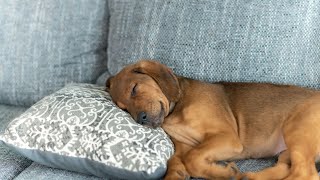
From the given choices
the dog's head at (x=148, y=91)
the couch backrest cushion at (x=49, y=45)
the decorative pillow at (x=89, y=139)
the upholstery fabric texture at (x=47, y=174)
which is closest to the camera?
the decorative pillow at (x=89, y=139)

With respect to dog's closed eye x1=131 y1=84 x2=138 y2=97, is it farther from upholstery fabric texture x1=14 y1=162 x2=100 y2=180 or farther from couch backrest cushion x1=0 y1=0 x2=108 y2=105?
couch backrest cushion x1=0 y1=0 x2=108 y2=105

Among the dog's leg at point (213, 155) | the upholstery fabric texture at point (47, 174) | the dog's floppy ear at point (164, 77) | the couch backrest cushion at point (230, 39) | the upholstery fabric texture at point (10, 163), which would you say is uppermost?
the couch backrest cushion at point (230, 39)

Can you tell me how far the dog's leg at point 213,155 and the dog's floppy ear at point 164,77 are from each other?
0.25 m

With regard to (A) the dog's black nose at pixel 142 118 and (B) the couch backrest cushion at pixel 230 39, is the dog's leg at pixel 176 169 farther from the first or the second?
(B) the couch backrest cushion at pixel 230 39

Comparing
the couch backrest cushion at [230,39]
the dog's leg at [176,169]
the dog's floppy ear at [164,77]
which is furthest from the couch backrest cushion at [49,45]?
the dog's leg at [176,169]

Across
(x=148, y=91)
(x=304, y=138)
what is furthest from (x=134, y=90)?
(x=304, y=138)

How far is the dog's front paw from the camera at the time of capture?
209 cm

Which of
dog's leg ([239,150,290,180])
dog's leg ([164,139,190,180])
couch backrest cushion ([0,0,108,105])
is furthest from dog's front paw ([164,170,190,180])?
couch backrest cushion ([0,0,108,105])

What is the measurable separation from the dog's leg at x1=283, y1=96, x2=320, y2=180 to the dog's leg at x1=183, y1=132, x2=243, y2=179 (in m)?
0.23

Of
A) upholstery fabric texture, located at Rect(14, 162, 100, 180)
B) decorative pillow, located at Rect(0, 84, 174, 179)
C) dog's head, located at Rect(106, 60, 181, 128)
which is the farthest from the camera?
dog's head, located at Rect(106, 60, 181, 128)

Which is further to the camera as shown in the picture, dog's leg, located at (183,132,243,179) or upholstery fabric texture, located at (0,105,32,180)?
upholstery fabric texture, located at (0,105,32,180)

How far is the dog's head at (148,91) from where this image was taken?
232cm

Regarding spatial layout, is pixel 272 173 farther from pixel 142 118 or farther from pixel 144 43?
pixel 144 43

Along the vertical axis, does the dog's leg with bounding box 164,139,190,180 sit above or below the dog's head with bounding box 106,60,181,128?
below
